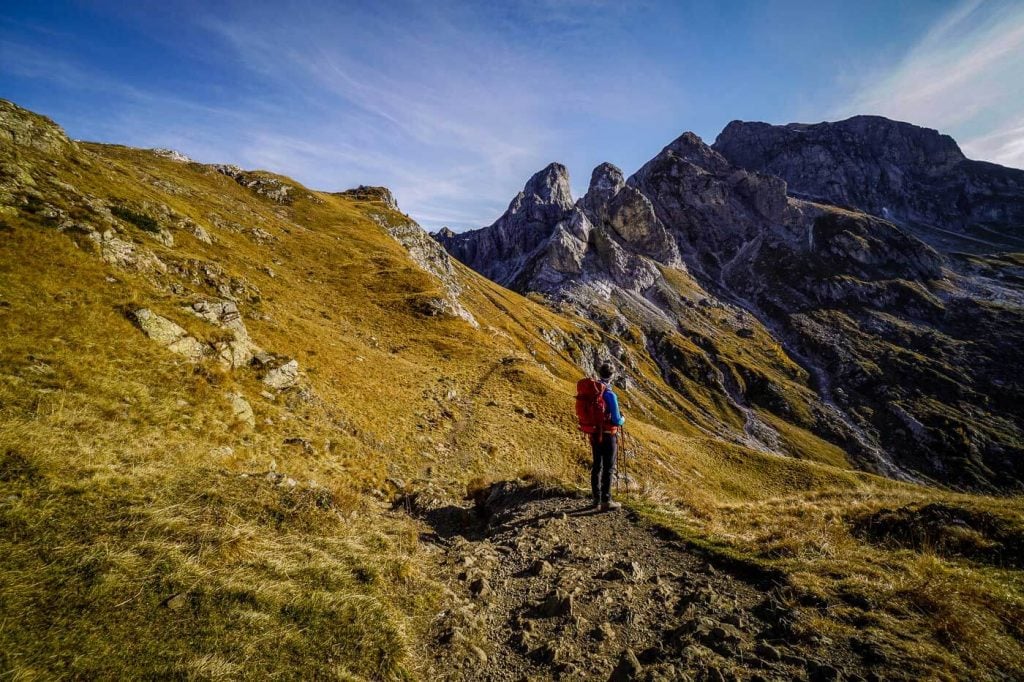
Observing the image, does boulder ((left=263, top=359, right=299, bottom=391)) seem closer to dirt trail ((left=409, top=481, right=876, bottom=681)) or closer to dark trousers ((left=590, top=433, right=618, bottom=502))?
dirt trail ((left=409, top=481, right=876, bottom=681))

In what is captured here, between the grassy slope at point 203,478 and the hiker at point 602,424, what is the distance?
2117 millimetres

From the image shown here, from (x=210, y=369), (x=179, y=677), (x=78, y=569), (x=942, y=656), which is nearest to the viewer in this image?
(x=179, y=677)

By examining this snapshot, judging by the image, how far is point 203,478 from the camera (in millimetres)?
9641

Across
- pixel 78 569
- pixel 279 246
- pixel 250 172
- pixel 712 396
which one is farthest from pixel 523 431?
pixel 712 396

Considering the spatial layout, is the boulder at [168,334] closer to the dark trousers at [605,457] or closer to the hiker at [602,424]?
the hiker at [602,424]

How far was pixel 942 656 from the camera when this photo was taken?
16.9 ft

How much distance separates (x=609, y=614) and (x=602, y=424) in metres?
5.68

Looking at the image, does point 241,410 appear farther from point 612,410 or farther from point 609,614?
point 609,614

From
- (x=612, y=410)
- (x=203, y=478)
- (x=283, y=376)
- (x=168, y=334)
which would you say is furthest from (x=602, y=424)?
(x=168, y=334)

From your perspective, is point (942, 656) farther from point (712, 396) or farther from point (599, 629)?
point (712, 396)

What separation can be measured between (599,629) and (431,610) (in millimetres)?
3022

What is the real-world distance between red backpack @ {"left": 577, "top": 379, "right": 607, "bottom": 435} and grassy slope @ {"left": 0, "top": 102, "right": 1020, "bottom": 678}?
344cm

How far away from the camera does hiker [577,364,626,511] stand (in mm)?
12438

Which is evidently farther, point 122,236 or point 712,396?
point 712,396
